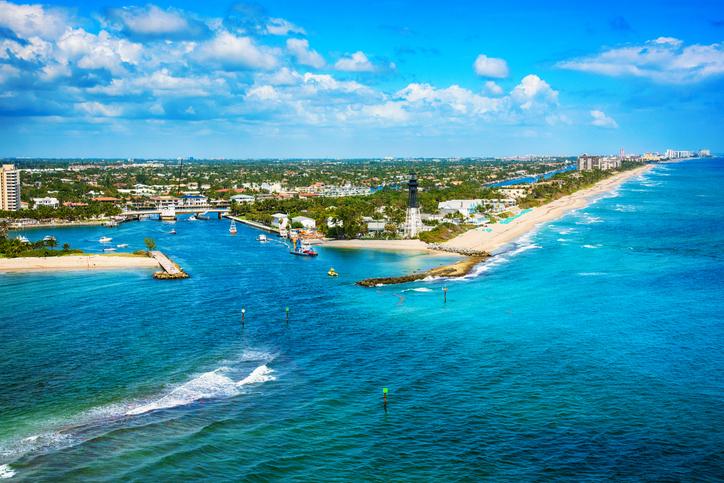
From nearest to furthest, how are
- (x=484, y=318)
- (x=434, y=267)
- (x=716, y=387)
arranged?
(x=716, y=387) < (x=484, y=318) < (x=434, y=267)

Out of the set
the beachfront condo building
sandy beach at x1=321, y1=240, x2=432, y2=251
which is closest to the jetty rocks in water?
sandy beach at x1=321, y1=240, x2=432, y2=251

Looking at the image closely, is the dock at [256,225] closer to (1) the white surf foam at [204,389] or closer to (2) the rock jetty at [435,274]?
(2) the rock jetty at [435,274]

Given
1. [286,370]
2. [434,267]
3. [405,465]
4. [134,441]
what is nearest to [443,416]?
[405,465]

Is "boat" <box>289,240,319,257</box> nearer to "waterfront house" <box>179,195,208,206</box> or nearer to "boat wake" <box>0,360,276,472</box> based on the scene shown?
"boat wake" <box>0,360,276,472</box>

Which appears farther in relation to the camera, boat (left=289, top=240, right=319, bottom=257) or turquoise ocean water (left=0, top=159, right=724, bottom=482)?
boat (left=289, top=240, right=319, bottom=257)

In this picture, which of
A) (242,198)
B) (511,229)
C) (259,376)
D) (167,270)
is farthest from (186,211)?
(259,376)

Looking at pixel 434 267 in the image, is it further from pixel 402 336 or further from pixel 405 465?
pixel 405 465
